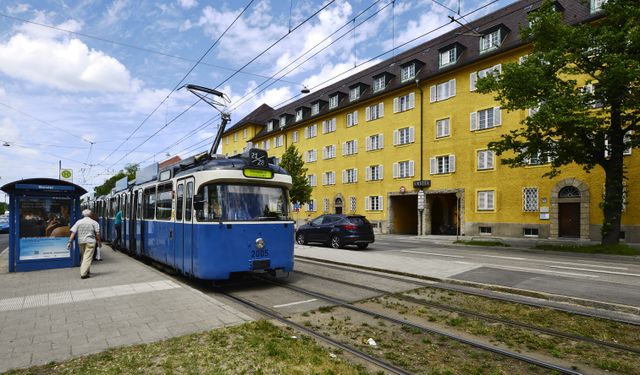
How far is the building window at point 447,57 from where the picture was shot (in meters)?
31.5

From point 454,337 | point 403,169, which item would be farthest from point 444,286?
point 403,169

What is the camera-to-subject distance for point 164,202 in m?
10.5

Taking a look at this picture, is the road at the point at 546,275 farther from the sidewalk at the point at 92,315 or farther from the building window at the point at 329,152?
the building window at the point at 329,152

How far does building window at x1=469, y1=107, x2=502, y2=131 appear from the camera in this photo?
2773 cm

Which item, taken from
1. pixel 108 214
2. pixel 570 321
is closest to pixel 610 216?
pixel 570 321

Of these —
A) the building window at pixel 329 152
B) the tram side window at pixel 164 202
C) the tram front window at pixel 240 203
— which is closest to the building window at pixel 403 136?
the building window at pixel 329 152

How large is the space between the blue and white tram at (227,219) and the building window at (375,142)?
93.4 ft

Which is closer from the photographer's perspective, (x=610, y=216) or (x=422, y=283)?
(x=422, y=283)

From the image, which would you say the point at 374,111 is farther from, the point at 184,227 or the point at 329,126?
the point at 184,227

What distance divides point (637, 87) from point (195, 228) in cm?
1773

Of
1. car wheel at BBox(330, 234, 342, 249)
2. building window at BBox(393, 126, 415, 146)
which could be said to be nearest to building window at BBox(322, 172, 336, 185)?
building window at BBox(393, 126, 415, 146)

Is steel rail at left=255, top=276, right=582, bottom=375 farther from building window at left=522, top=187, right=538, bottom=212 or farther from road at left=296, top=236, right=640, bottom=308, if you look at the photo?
building window at left=522, top=187, right=538, bottom=212

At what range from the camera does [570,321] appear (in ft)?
20.4

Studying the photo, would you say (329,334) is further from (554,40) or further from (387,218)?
(387,218)
